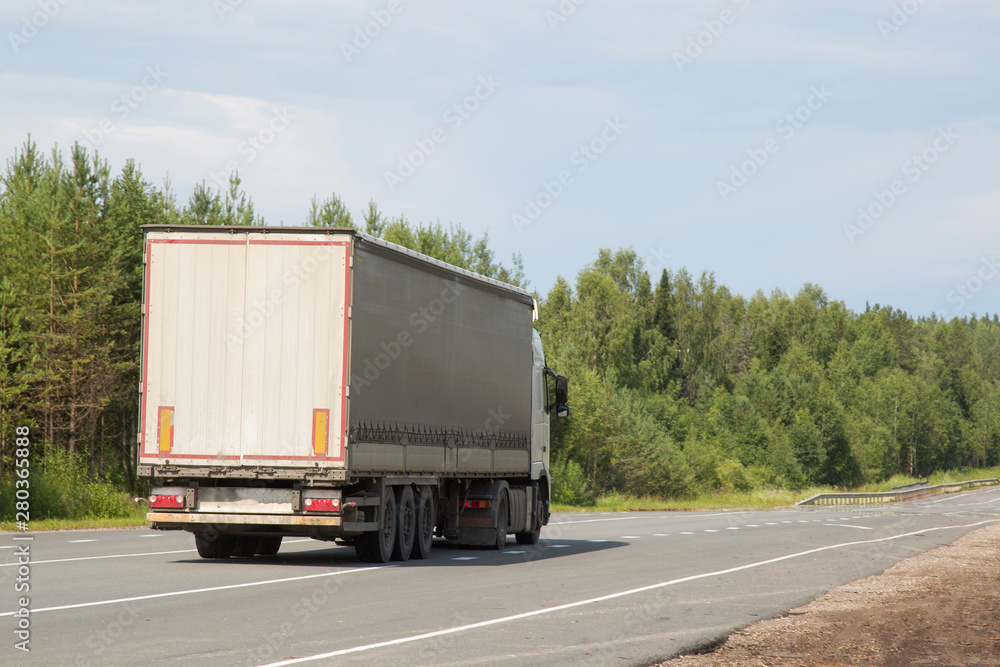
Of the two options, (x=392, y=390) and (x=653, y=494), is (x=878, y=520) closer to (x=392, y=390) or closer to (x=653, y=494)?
(x=392, y=390)

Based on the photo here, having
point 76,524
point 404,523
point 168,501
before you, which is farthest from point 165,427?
point 76,524

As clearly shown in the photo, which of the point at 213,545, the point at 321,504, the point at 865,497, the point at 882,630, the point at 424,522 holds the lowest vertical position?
the point at 865,497

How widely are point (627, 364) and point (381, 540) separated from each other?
7638 cm

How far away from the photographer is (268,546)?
1764cm

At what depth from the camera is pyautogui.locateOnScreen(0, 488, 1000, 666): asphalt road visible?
8.49m

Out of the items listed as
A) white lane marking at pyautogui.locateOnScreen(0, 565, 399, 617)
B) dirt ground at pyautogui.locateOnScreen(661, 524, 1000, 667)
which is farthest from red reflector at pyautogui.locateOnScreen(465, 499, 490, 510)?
dirt ground at pyautogui.locateOnScreen(661, 524, 1000, 667)

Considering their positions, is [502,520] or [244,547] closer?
[244,547]

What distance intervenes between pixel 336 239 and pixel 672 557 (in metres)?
8.05

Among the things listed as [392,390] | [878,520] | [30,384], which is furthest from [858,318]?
[392,390]

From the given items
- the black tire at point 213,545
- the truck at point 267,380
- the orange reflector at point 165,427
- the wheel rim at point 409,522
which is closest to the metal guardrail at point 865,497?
the wheel rim at point 409,522

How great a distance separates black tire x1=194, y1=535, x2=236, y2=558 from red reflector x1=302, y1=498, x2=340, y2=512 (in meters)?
2.49

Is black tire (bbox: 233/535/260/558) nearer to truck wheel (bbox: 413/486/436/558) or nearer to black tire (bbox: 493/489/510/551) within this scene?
truck wheel (bbox: 413/486/436/558)

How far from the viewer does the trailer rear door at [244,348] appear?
48.7 ft

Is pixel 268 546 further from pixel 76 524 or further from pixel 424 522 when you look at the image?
pixel 76 524
